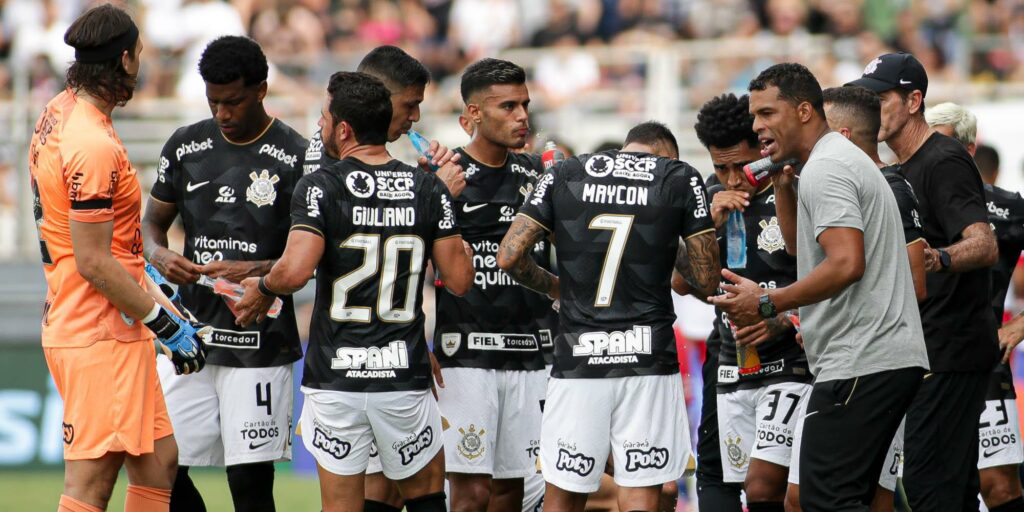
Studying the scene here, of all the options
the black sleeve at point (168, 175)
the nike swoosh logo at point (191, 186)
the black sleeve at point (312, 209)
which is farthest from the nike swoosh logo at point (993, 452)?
the black sleeve at point (168, 175)

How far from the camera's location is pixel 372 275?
7086mm

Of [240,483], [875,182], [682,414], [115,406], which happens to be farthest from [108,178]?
[875,182]

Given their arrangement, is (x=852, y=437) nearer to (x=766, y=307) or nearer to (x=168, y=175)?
(x=766, y=307)

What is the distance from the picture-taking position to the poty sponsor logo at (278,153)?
822 centimetres

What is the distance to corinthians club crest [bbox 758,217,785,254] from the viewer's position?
8086 millimetres

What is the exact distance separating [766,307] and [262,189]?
10.2ft

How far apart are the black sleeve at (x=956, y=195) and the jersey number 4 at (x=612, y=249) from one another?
5.90 ft

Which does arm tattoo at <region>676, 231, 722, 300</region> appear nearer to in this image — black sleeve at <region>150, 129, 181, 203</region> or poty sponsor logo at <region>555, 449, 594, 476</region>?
poty sponsor logo at <region>555, 449, 594, 476</region>

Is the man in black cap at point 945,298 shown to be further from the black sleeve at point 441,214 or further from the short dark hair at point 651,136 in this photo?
the black sleeve at point 441,214

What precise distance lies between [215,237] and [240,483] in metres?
1.44

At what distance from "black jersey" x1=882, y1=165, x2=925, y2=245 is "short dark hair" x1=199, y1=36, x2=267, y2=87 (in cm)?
358

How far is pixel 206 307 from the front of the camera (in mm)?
8258

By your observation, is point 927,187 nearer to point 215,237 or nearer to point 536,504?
point 536,504

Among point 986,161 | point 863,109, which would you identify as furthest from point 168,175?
point 986,161
